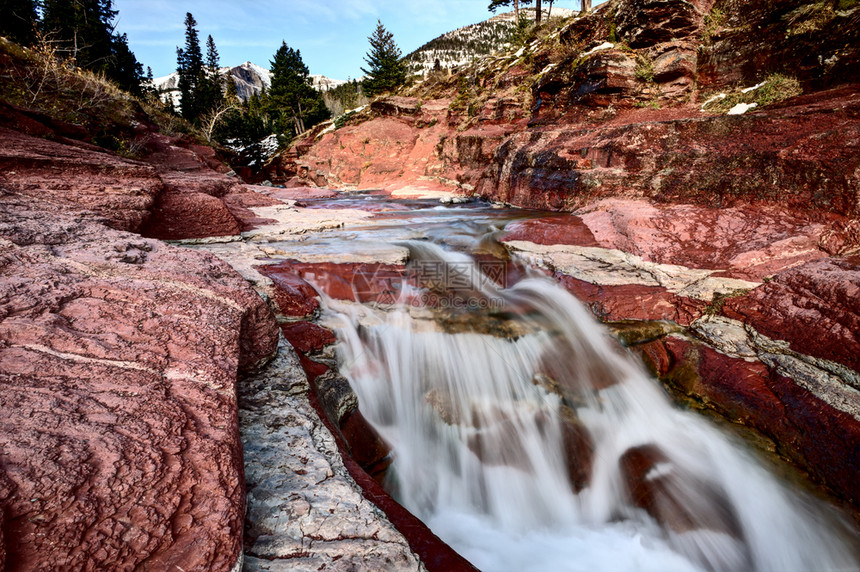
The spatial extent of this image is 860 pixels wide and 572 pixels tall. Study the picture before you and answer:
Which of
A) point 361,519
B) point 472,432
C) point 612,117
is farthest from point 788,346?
point 612,117

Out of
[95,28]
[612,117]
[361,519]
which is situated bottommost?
[361,519]

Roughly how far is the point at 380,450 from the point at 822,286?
4447 mm

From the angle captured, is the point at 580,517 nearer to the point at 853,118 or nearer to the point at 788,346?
the point at 788,346

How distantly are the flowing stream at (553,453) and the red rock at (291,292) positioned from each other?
26 cm

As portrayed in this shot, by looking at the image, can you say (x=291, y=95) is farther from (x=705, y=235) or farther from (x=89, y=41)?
(x=705, y=235)

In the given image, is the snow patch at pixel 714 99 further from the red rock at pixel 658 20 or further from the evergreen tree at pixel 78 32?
the evergreen tree at pixel 78 32

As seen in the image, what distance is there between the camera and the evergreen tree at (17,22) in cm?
1934

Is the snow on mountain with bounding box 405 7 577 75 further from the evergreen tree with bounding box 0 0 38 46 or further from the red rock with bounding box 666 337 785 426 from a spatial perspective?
the red rock with bounding box 666 337 785 426

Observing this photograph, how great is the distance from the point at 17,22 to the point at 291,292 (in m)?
30.7

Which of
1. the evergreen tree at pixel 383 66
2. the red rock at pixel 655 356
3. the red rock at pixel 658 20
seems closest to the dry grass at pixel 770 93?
the red rock at pixel 658 20

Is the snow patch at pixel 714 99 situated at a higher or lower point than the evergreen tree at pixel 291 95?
lower

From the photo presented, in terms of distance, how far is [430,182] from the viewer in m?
15.6

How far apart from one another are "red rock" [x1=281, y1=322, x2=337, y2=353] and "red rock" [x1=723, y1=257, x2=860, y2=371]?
14.1ft

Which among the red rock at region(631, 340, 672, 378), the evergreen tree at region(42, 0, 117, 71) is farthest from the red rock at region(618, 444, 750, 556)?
the evergreen tree at region(42, 0, 117, 71)
